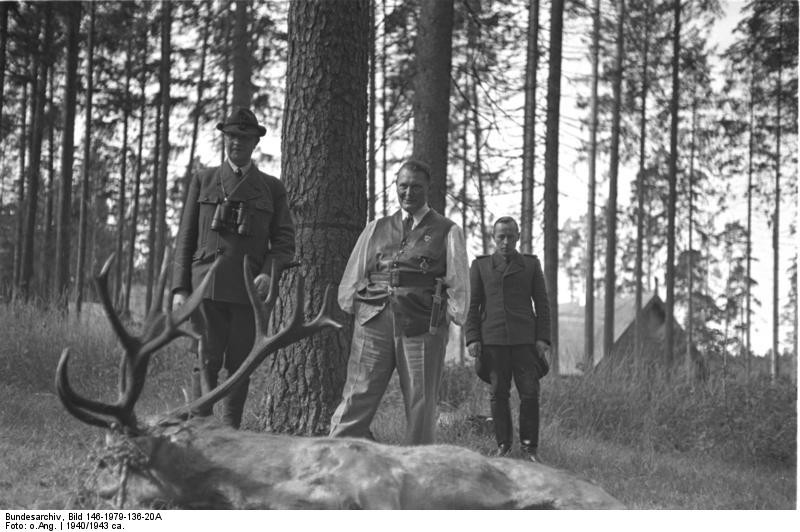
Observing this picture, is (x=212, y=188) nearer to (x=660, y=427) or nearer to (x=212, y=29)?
(x=660, y=427)

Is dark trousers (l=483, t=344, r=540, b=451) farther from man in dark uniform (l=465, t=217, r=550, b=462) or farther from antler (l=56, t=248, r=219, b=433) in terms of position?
antler (l=56, t=248, r=219, b=433)

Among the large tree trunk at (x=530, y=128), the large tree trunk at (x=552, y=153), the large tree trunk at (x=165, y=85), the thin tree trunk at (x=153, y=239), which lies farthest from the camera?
the thin tree trunk at (x=153, y=239)

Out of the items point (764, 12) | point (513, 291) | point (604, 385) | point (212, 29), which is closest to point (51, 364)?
point (513, 291)

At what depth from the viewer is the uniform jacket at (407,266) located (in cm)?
455

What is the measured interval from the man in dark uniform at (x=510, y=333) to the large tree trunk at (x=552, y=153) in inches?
237

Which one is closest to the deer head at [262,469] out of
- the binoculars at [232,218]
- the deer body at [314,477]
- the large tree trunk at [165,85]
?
the deer body at [314,477]

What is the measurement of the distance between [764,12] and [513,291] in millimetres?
14778

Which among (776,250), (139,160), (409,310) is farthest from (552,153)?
(776,250)

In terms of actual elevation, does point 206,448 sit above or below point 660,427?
above

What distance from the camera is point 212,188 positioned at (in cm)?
473

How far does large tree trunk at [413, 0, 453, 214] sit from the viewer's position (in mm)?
8695

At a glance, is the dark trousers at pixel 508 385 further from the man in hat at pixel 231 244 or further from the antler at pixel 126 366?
the antler at pixel 126 366

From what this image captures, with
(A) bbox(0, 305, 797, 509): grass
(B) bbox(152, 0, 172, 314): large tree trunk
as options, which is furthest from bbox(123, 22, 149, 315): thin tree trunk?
(A) bbox(0, 305, 797, 509): grass

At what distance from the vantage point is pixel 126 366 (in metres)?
3.50
